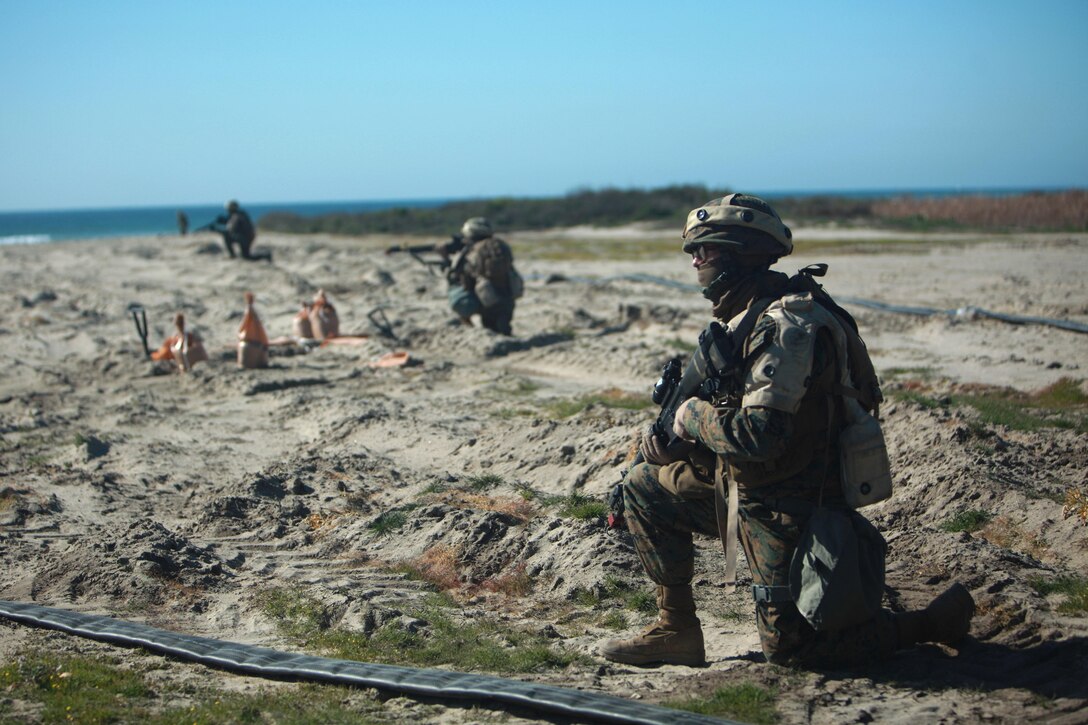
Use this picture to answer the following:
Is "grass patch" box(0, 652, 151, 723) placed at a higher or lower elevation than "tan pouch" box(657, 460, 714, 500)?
lower

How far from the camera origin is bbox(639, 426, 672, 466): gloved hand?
4586 mm

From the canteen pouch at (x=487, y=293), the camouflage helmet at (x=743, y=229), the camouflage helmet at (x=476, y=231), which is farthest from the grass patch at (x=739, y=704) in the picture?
the camouflage helmet at (x=476, y=231)

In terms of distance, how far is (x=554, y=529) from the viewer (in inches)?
249

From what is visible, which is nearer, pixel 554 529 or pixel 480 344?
pixel 554 529

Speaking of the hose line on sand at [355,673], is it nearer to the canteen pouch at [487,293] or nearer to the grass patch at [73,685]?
the grass patch at [73,685]

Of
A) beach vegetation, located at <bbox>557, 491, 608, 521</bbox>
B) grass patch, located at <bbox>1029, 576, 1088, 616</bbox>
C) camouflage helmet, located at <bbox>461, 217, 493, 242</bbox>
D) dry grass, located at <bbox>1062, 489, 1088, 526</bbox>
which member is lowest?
beach vegetation, located at <bbox>557, 491, 608, 521</bbox>

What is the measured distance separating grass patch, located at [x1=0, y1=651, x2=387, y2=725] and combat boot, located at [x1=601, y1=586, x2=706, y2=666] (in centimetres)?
109

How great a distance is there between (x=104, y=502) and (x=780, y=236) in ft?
17.9

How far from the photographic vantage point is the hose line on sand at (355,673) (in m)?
3.96

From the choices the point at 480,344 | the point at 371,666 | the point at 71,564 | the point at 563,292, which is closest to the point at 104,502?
the point at 71,564

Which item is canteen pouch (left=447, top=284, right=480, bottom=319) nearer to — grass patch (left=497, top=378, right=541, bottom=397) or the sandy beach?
the sandy beach

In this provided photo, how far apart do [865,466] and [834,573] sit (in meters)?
0.42

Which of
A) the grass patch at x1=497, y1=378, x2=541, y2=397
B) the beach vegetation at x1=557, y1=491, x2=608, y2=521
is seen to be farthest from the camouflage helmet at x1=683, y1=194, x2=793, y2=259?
the grass patch at x1=497, y1=378, x2=541, y2=397

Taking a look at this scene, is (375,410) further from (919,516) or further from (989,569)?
(989,569)
